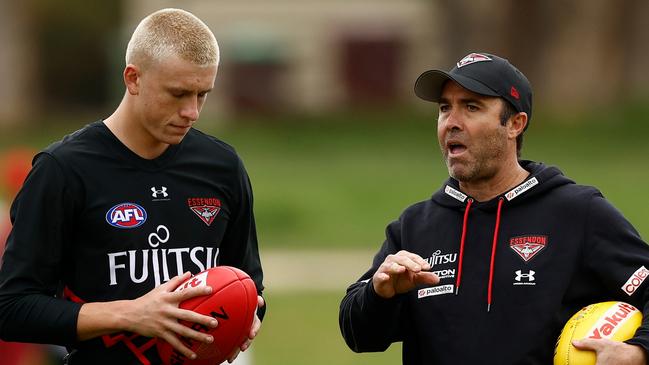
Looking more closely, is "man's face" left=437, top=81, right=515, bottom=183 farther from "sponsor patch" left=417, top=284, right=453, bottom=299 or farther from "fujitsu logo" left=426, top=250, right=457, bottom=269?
"sponsor patch" left=417, top=284, right=453, bottom=299

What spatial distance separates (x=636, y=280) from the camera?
5402 mm

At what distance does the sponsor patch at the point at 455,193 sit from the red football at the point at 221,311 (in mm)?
903

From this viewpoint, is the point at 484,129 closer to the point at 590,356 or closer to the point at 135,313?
the point at 590,356

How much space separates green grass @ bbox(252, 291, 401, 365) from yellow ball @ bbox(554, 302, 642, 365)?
7.18 metres

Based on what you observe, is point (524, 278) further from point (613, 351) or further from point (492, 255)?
point (613, 351)

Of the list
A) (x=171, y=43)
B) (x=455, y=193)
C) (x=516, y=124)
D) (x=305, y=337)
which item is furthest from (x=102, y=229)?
(x=305, y=337)

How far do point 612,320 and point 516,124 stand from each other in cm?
89

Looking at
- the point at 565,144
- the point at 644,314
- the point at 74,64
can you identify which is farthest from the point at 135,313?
the point at 74,64

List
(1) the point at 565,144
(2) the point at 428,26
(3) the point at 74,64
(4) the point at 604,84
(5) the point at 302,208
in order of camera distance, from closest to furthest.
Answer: (5) the point at 302,208
(1) the point at 565,144
(4) the point at 604,84
(2) the point at 428,26
(3) the point at 74,64

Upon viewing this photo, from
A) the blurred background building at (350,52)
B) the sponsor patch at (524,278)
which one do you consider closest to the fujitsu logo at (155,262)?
the sponsor patch at (524,278)

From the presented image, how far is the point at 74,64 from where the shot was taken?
45438 mm

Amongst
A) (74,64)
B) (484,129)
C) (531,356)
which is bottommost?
(74,64)

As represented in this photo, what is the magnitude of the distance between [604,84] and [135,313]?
2940 centimetres

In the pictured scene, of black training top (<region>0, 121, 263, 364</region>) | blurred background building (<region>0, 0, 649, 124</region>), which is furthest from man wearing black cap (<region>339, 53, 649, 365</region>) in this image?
blurred background building (<region>0, 0, 649, 124</region>)
